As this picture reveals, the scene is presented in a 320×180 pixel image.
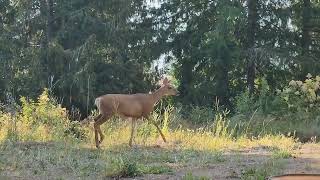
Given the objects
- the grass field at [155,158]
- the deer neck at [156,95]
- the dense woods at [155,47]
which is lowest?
the grass field at [155,158]

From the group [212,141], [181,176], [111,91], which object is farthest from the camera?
[111,91]

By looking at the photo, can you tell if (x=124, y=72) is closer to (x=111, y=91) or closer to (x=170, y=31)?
(x=111, y=91)

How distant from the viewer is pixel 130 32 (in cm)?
2388

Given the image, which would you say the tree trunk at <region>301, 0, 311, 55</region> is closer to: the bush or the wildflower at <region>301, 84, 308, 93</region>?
the wildflower at <region>301, 84, 308, 93</region>

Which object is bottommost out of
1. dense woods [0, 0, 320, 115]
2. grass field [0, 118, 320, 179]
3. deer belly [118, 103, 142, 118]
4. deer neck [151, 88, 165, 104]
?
grass field [0, 118, 320, 179]

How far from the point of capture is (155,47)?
25.3 meters

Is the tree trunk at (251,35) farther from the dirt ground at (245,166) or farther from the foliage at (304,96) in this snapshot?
the dirt ground at (245,166)

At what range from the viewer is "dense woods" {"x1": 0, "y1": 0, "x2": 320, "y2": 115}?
70.5 ft

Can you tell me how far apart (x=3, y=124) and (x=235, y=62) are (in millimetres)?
13507

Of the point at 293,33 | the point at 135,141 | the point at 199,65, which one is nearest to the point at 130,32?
the point at 199,65

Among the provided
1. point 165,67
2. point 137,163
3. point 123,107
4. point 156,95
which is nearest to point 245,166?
point 137,163

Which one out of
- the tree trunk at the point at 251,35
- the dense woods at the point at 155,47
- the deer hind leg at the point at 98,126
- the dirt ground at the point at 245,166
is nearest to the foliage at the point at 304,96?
the dense woods at the point at 155,47

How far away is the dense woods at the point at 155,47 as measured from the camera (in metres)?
21.5

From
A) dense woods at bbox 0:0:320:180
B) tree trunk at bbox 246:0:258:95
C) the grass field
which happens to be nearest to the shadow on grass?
the grass field
